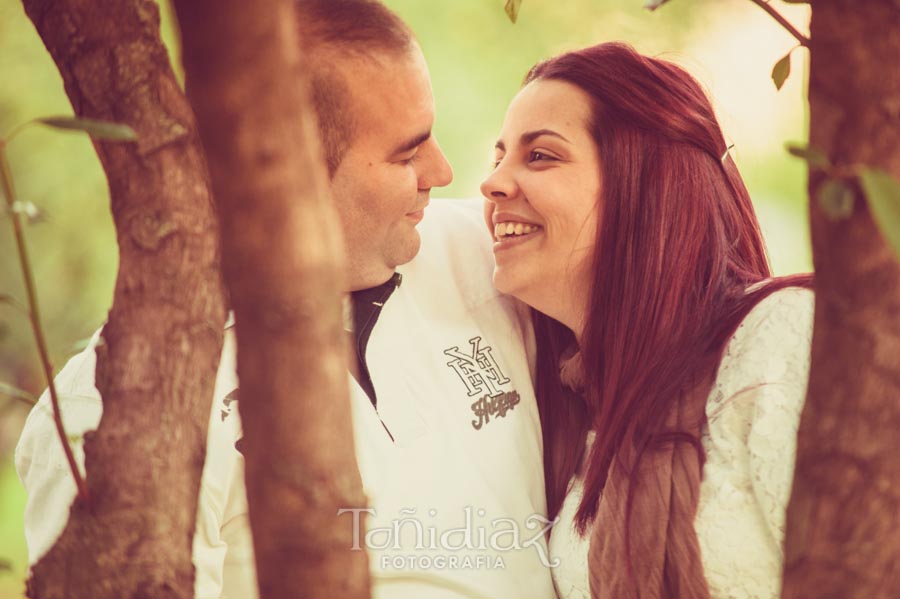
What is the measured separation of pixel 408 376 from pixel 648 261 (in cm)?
44

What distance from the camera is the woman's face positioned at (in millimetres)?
1702

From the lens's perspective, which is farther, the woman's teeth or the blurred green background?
the blurred green background

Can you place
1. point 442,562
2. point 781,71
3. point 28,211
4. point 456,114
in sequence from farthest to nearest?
1. point 456,114
2. point 442,562
3. point 781,71
4. point 28,211

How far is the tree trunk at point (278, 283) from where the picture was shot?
0.52 metres

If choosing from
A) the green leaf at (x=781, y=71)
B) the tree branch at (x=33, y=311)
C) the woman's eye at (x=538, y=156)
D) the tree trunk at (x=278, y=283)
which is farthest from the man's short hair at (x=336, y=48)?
the tree trunk at (x=278, y=283)

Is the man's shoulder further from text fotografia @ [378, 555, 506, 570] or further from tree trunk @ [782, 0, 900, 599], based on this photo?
tree trunk @ [782, 0, 900, 599]

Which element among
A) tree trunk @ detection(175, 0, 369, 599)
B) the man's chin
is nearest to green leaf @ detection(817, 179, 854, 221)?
tree trunk @ detection(175, 0, 369, 599)

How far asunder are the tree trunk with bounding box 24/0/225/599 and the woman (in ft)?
2.92

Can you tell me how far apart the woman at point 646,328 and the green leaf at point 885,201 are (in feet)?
2.89

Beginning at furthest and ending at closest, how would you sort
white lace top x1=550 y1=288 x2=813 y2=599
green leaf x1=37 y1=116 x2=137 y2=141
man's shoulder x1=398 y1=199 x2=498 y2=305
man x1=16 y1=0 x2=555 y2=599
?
man's shoulder x1=398 y1=199 x2=498 y2=305 < man x1=16 y1=0 x2=555 y2=599 < white lace top x1=550 y1=288 x2=813 y2=599 < green leaf x1=37 y1=116 x2=137 y2=141

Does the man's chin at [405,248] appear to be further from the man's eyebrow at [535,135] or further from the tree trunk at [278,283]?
the tree trunk at [278,283]

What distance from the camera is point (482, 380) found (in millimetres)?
1740

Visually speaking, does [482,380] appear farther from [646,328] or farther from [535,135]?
[535,135]

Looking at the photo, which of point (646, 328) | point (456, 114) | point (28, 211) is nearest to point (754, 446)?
point (646, 328)
